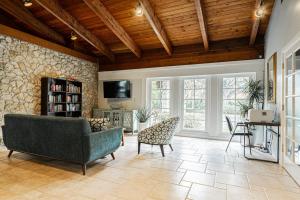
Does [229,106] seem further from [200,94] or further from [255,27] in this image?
[255,27]

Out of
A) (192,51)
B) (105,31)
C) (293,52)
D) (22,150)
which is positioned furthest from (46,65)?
(293,52)

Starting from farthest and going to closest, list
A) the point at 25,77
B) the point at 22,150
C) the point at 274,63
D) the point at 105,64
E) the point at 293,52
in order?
the point at 105,64, the point at 25,77, the point at 274,63, the point at 22,150, the point at 293,52

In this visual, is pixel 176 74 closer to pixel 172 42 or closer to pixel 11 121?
pixel 172 42

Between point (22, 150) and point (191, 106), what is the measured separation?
4504mm

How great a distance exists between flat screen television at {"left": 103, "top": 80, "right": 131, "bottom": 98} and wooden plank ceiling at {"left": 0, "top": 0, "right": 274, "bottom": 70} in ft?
2.63

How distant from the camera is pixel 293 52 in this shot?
2.70 metres

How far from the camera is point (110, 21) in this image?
4539 millimetres

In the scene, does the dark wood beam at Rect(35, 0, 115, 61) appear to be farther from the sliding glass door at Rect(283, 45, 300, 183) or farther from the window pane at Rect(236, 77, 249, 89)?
the sliding glass door at Rect(283, 45, 300, 183)

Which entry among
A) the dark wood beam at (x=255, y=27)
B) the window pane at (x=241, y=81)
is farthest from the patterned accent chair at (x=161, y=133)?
the dark wood beam at (x=255, y=27)

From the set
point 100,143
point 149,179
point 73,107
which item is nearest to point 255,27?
point 149,179

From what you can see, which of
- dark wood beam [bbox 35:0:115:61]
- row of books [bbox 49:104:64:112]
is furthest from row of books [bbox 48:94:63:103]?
dark wood beam [bbox 35:0:115:61]

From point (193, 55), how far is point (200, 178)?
3.96 meters

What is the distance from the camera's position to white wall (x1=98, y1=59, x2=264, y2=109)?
16.4 feet

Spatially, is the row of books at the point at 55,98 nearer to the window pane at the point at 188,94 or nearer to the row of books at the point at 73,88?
the row of books at the point at 73,88
